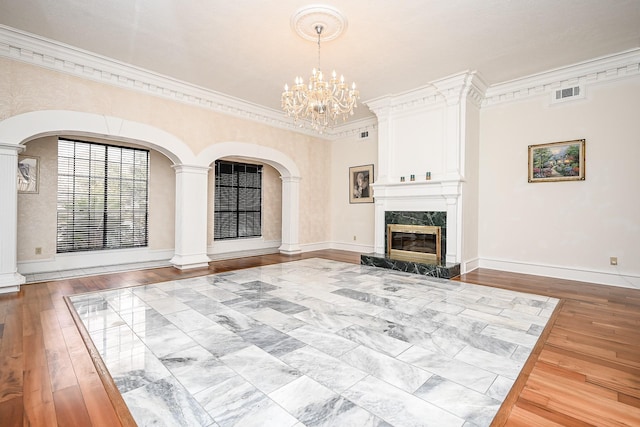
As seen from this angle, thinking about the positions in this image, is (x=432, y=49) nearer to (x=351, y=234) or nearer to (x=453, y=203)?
(x=453, y=203)

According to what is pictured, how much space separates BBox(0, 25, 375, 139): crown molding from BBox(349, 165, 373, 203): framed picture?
2822 mm

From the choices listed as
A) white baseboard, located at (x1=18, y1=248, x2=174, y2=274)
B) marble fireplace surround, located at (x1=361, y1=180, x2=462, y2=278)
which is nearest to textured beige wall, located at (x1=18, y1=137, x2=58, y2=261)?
white baseboard, located at (x1=18, y1=248, x2=174, y2=274)

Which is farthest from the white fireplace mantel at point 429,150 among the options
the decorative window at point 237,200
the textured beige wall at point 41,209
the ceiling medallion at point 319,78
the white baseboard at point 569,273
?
the textured beige wall at point 41,209

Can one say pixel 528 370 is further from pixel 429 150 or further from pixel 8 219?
pixel 8 219

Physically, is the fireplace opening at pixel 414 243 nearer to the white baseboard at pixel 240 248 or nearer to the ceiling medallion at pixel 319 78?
the ceiling medallion at pixel 319 78

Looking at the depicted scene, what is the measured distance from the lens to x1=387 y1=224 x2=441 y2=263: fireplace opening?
6164mm

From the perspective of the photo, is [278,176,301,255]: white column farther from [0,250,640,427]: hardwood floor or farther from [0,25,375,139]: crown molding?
[0,250,640,427]: hardwood floor

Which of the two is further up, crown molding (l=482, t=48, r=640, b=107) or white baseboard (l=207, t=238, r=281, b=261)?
crown molding (l=482, t=48, r=640, b=107)

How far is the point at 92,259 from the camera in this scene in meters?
6.45

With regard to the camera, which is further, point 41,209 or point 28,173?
point 41,209

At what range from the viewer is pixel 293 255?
8.09 metres

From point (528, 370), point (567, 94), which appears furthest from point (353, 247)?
point (528, 370)

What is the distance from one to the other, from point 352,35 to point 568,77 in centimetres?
396

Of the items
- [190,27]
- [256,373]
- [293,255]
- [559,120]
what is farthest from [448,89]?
[256,373]
